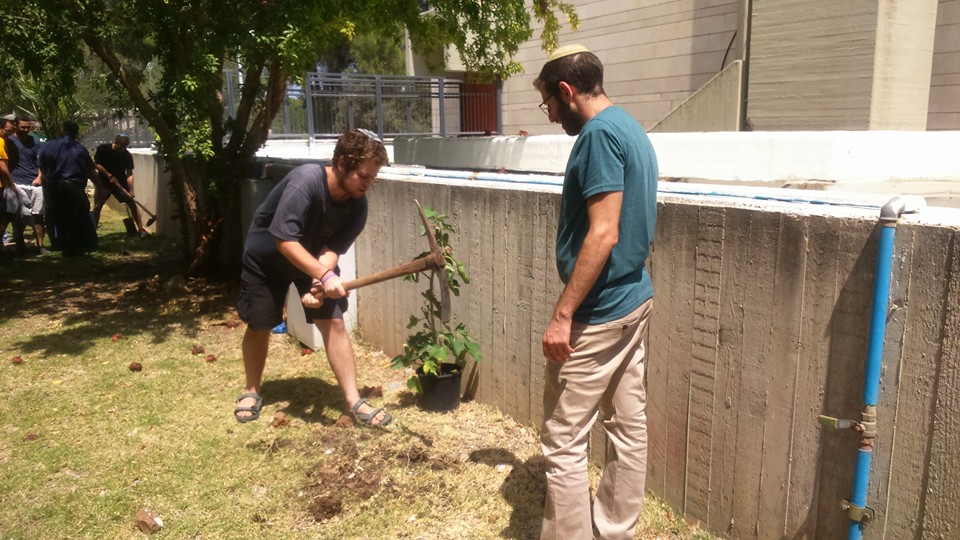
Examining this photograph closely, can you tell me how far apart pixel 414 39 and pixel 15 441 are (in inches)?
230

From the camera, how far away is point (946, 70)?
8.80 m

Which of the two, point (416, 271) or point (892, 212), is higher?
point (892, 212)

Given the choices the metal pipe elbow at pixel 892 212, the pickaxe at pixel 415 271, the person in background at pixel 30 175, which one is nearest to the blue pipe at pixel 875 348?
the metal pipe elbow at pixel 892 212

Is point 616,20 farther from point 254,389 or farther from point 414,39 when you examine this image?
point 254,389

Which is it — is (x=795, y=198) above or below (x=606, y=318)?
above

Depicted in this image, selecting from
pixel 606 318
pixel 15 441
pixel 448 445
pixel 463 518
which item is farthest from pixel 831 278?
pixel 15 441

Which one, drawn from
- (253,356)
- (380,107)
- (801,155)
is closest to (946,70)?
(801,155)

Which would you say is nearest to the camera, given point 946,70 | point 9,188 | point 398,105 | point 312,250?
point 312,250

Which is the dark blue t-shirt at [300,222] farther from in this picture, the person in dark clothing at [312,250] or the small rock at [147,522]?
the small rock at [147,522]

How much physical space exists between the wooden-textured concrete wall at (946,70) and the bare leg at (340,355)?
8155 mm

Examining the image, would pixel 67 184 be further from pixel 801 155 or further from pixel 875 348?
pixel 875 348

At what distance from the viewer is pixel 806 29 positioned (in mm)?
8773

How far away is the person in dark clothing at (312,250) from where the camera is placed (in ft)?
13.0

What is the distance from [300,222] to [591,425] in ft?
6.56
